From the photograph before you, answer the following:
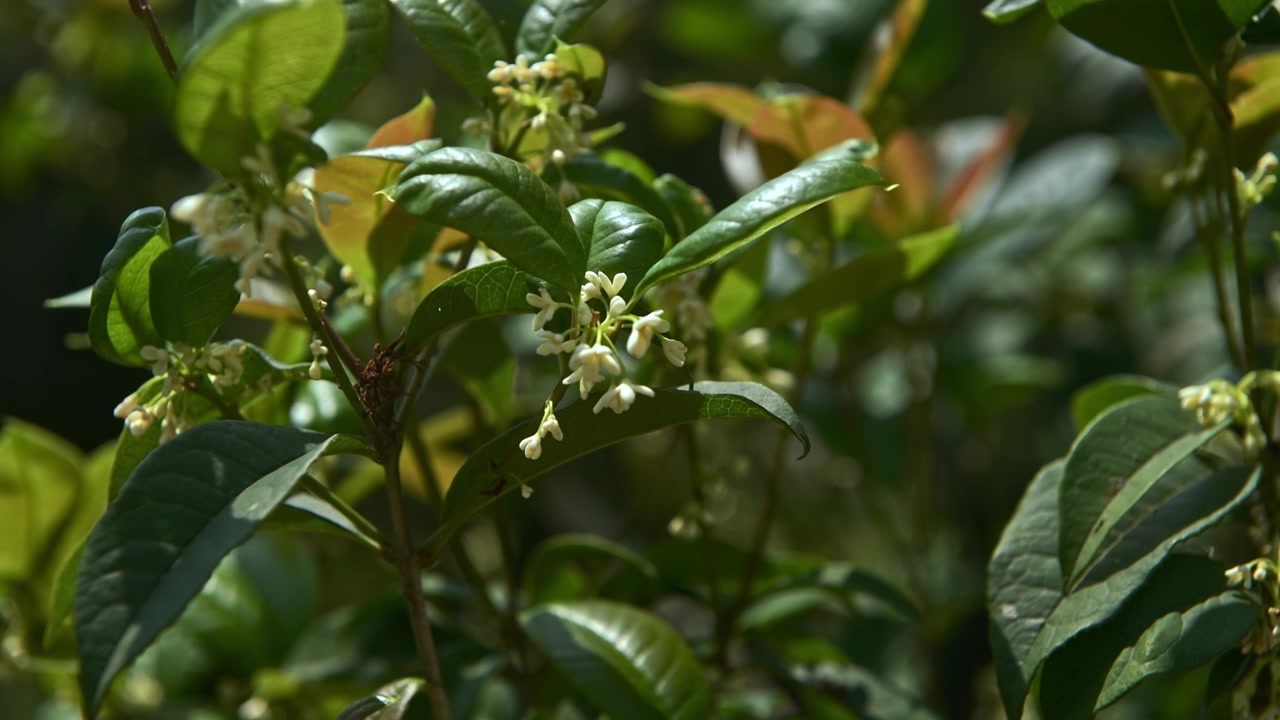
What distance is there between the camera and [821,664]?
1364 millimetres

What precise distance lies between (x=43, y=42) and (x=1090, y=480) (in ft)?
8.02

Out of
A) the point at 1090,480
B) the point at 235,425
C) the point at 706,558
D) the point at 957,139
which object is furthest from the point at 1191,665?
the point at 957,139

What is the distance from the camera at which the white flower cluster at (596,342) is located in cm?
78

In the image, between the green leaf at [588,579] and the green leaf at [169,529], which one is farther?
the green leaf at [588,579]

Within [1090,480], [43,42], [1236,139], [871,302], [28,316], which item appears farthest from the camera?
[28,316]

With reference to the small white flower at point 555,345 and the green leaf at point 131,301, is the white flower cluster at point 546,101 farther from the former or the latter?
the green leaf at point 131,301

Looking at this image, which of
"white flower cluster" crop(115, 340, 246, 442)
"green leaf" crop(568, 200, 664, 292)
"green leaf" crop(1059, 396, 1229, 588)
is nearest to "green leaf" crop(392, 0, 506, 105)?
"green leaf" crop(568, 200, 664, 292)

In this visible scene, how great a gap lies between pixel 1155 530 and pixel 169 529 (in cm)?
77

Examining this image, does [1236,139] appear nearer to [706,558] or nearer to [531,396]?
[706,558]

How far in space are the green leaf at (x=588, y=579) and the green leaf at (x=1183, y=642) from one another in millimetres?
490

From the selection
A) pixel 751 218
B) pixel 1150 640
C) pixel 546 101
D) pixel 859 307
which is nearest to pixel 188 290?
pixel 546 101

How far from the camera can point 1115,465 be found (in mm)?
965

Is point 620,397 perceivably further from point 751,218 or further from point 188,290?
point 188,290

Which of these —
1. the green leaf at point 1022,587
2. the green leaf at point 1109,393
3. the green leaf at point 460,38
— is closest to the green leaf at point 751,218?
the green leaf at point 460,38
